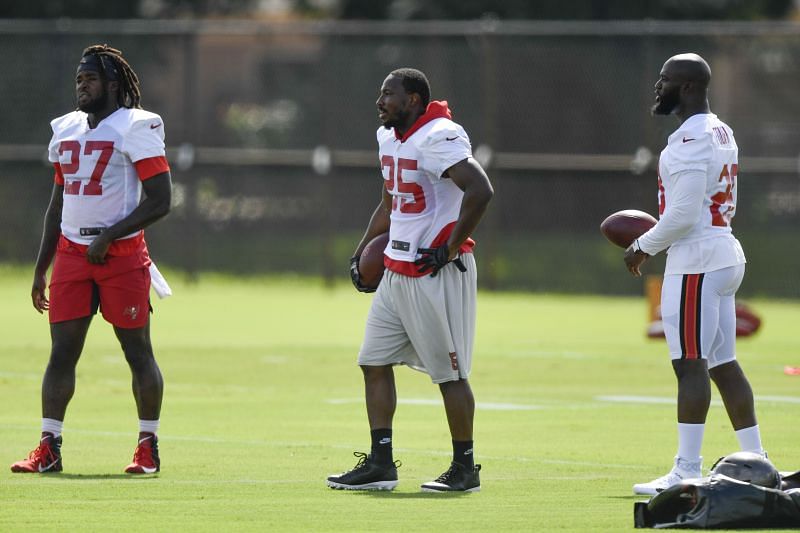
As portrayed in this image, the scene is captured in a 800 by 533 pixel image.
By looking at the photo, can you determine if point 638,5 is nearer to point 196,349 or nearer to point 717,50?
point 717,50

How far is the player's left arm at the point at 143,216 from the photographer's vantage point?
9.47 meters

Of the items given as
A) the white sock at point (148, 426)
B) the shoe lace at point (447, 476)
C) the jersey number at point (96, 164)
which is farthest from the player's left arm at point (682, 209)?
the jersey number at point (96, 164)

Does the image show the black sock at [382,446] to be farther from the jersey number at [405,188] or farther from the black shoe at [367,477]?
the jersey number at [405,188]

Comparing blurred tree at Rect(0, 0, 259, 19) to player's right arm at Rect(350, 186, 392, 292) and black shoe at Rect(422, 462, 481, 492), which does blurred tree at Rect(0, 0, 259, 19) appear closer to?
player's right arm at Rect(350, 186, 392, 292)

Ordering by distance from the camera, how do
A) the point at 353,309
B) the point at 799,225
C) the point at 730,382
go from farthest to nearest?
the point at 799,225
the point at 353,309
the point at 730,382

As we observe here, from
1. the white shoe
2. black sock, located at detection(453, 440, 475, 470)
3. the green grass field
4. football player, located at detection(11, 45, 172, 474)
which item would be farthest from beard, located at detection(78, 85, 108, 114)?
the white shoe

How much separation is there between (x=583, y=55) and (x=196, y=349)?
9.84m

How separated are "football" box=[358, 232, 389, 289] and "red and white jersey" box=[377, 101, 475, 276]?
0.63ft

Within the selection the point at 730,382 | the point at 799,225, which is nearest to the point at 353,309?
the point at 799,225

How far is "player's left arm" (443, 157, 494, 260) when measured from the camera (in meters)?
8.81

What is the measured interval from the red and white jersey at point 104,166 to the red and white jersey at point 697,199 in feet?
9.05

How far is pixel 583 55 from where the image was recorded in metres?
25.0

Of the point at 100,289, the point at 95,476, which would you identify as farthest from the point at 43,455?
the point at 100,289

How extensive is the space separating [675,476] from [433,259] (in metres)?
1.61
